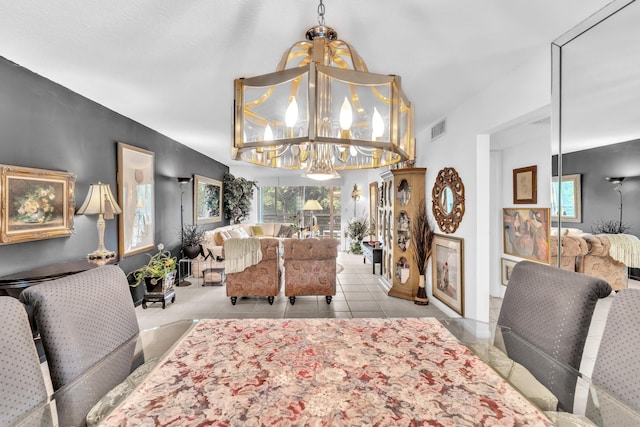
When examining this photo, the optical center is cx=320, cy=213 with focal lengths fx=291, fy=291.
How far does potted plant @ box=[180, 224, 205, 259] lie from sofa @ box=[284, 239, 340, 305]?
2.24m

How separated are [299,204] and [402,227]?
5.26m

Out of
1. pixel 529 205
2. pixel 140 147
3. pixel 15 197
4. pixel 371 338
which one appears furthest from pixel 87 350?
pixel 529 205

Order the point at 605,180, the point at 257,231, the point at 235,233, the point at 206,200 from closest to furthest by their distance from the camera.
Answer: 1. the point at 605,180
2. the point at 206,200
3. the point at 235,233
4. the point at 257,231

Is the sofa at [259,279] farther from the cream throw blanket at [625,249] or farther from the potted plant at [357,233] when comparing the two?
the potted plant at [357,233]

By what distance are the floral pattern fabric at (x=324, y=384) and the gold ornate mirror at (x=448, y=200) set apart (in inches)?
86.3

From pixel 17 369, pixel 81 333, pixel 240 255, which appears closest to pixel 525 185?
pixel 240 255

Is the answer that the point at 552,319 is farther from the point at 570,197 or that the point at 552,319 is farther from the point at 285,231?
the point at 285,231

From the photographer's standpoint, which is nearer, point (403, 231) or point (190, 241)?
point (403, 231)

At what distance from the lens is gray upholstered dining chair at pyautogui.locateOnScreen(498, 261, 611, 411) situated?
1109mm

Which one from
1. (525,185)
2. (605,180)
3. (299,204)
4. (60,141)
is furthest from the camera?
(299,204)

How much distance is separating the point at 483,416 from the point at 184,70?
112 inches

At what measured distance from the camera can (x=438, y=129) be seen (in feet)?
12.3

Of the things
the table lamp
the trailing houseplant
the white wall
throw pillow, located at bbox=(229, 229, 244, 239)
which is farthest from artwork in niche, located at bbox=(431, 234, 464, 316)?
the trailing houseplant

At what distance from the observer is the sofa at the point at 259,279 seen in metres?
3.87
